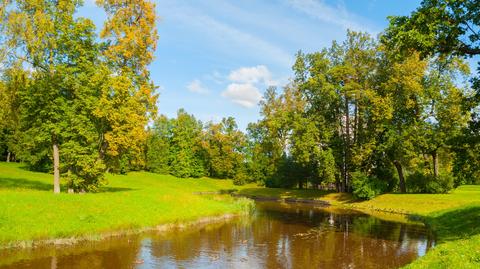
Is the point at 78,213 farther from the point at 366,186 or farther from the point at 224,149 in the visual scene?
the point at 224,149

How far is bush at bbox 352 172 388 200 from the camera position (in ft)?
202

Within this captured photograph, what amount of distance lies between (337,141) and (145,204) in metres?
42.3

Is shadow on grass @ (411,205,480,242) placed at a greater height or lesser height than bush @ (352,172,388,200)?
lesser

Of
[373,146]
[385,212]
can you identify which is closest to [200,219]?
[385,212]

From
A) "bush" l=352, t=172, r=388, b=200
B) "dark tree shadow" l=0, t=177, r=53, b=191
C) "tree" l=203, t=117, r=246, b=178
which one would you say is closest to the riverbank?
"bush" l=352, t=172, r=388, b=200

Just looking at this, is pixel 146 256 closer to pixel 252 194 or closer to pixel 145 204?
pixel 145 204

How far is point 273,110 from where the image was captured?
307 ft

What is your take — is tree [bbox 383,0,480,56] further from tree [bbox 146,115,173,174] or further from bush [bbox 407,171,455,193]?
tree [bbox 146,115,173,174]

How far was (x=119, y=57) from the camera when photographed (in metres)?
43.0

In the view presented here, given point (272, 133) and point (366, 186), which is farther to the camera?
point (272, 133)

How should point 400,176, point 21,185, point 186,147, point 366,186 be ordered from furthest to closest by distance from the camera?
1. point 186,147
2. point 400,176
3. point 366,186
4. point 21,185

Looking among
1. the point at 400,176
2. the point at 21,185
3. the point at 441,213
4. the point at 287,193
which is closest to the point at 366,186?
the point at 400,176

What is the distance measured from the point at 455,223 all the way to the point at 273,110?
60727 mm

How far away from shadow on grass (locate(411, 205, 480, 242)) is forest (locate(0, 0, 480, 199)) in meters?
3.14
